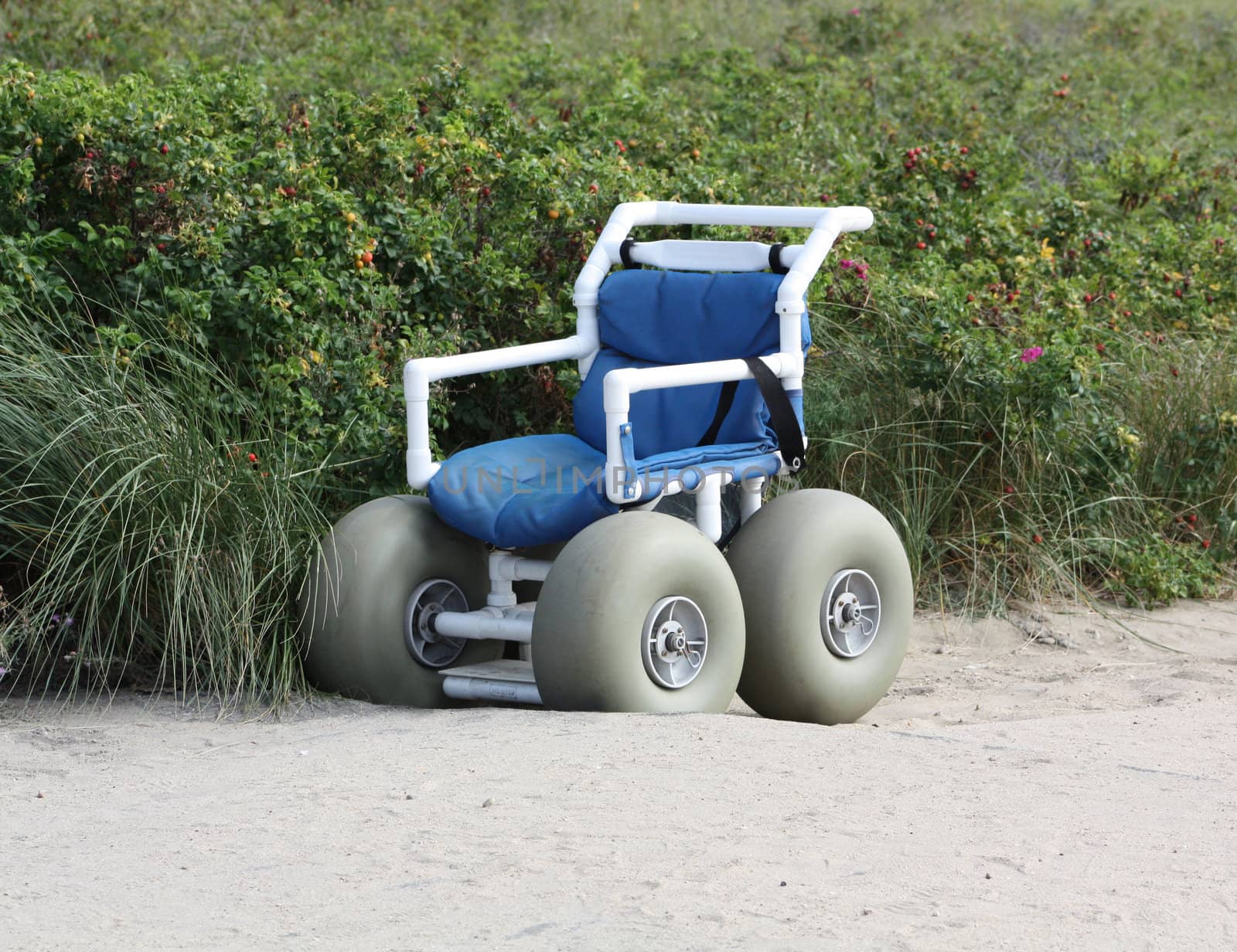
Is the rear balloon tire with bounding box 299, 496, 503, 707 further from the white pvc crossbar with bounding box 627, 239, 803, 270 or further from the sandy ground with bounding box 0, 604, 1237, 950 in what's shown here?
the white pvc crossbar with bounding box 627, 239, 803, 270

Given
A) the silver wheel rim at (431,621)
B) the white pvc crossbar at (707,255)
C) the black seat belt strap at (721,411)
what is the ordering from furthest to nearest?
the white pvc crossbar at (707,255) → the black seat belt strap at (721,411) → the silver wheel rim at (431,621)

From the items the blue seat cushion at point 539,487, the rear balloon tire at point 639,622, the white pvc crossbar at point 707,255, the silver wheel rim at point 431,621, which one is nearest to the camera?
the rear balloon tire at point 639,622

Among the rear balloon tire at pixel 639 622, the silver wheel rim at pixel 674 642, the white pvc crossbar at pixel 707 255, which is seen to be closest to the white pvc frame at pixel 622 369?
the white pvc crossbar at pixel 707 255

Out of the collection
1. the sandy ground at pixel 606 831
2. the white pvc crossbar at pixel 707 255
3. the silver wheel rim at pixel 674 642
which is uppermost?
the white pvc crossbar at pixel 707 255

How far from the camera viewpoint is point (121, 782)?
12.4 feet

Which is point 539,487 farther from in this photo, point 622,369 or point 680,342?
point 680,342

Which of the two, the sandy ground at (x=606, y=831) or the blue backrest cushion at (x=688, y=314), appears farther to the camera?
the blue backrest cushion at (x=688, y=314)

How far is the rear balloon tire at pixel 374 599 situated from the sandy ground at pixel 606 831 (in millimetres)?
117

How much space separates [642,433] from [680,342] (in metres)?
0.30

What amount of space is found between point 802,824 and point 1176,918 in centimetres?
77

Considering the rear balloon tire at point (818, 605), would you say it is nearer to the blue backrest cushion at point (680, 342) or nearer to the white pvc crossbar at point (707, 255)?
the blue backrest cushion at point (680, 342)

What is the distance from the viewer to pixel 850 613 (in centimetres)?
450

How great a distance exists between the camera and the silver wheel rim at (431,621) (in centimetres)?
444

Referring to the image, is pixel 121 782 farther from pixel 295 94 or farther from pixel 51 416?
pixel 295 94
